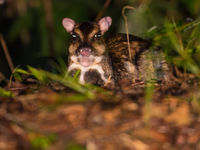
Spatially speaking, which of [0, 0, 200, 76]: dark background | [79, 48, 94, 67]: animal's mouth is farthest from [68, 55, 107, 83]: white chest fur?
[0, 0, 200, 76]: dark background

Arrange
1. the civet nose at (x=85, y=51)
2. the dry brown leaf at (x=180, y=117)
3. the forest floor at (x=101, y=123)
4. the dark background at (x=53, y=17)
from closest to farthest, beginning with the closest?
1. the forest floor at (x=101, y=123)
2. the dry brown leaf at (x=180, y=117)
3. the civet nose at (x=85, y=51)
4. the dark background at (x=53, y=17)

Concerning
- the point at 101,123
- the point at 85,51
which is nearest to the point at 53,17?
the point at 85,51

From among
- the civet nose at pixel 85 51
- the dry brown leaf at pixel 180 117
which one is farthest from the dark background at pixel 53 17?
the dry brown leaf at pixel 180 117

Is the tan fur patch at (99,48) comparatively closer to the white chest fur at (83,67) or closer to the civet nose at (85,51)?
the white chest fur at (83,67)

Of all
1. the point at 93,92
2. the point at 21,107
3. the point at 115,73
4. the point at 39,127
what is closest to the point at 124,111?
the point at 93,92

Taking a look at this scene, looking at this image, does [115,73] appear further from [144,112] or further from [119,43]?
[144,112]

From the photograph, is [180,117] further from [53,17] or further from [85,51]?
[53,17]
